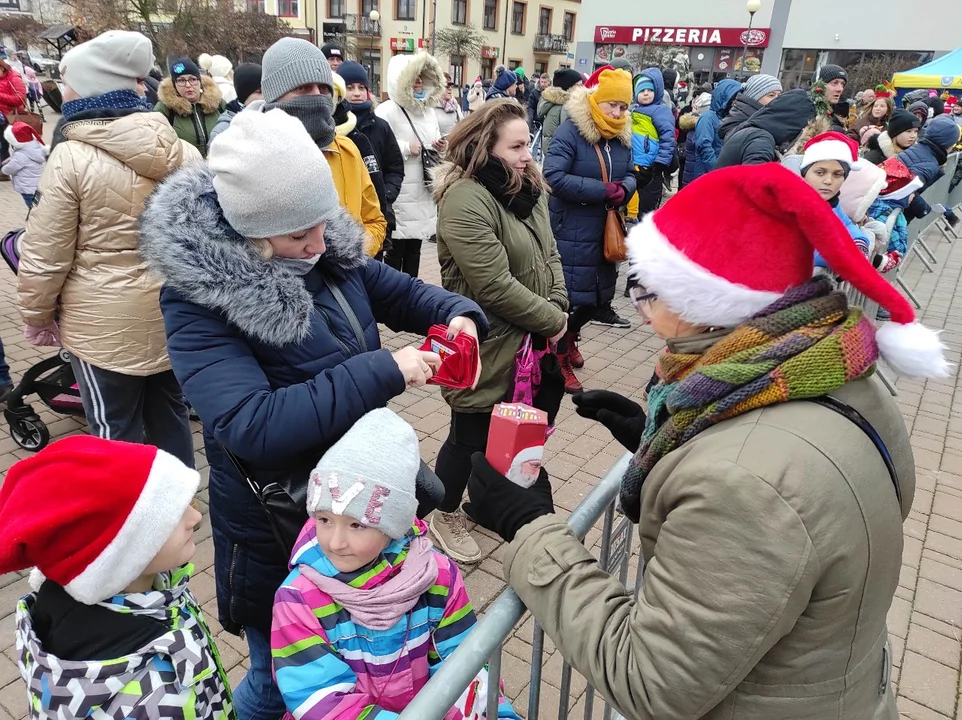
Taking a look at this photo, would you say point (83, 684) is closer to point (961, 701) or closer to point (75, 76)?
point (75, 76)

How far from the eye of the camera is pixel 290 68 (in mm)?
3389

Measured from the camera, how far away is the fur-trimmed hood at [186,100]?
586 centimetres

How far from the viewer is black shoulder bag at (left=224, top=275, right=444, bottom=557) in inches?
69.4

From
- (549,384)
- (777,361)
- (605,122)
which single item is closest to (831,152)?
(605,122)

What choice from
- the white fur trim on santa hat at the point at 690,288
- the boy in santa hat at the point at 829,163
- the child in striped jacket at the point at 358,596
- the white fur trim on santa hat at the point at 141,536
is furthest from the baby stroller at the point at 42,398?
the boy in santa hat at the point at 829,163

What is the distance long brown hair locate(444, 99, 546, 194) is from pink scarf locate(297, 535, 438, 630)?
1.90 m

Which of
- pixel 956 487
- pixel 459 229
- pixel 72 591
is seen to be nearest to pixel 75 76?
pixel 459 229

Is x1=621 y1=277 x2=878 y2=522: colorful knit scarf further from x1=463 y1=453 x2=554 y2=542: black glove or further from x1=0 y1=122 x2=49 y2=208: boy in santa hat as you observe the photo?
x1=0 y1=122 x2=49 y2=208: boy in santa hat

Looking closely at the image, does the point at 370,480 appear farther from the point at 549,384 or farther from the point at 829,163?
the point at 829,163

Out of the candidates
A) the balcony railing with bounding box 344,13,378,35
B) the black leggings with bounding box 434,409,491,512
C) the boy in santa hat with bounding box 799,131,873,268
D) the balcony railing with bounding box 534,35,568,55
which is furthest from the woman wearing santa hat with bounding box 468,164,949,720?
the balcony railing with bounding box 534,35,568,55

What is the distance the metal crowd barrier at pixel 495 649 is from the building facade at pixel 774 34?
33.3 metres

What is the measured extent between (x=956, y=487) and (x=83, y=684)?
182 inches

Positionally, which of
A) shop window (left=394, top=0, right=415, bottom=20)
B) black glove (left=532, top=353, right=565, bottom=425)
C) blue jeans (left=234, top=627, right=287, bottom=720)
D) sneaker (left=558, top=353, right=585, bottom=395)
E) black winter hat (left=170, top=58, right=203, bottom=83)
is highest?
shop window (left=394, top=0, right=415, bottom=20)

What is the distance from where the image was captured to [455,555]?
10.6 feet
